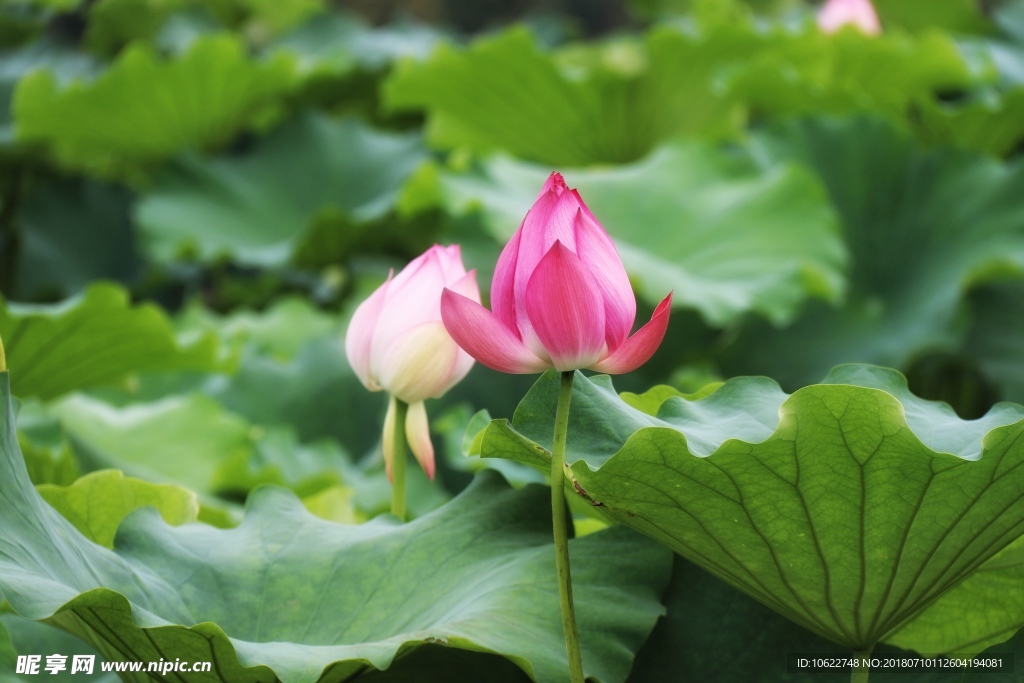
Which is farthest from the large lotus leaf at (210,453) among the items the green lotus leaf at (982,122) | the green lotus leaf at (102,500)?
the green lotus leaf at (982,122)

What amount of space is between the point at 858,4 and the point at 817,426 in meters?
1.69

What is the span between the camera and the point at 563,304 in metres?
0.51

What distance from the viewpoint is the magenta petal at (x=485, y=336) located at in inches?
20.3

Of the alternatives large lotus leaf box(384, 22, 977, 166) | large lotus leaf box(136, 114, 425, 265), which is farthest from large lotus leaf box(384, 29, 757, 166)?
large lotus leaf box(136, 114, 425, 265)

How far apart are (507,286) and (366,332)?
0.18 m

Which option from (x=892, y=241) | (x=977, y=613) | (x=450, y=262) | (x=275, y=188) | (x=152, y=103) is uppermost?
(x=450, y=262)

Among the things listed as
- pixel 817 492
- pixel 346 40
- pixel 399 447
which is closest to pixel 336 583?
pixel 399 447

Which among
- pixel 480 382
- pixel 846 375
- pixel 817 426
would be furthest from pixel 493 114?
pixel 817 426

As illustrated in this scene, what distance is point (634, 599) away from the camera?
64 centimetres

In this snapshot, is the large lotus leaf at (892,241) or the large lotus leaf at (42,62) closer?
the large lotus leaf at (892,241)

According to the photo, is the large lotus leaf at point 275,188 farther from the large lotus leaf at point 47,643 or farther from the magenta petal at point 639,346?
the magenta petal at point 639,346

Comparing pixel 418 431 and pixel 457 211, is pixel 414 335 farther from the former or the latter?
pixel 457 211

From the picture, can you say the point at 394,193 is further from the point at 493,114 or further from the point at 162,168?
the point at 162,168

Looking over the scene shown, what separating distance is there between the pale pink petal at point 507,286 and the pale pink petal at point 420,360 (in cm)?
12
